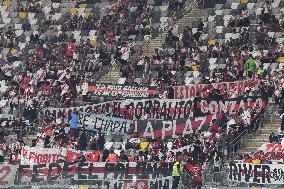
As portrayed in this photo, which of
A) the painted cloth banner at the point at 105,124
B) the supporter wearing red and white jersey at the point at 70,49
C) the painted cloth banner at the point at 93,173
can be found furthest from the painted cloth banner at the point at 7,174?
the supporter wearing red and white jersey at the point at 70,49

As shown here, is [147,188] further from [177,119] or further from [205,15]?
[205,15]

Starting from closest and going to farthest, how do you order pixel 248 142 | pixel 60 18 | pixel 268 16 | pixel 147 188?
1. pixel 147 188
2. pixel 248 142
3. pixel 268 16
4. pixel 60 18

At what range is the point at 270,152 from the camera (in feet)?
A: 108

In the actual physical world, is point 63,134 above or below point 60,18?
below

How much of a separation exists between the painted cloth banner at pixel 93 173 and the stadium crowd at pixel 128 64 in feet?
5.19

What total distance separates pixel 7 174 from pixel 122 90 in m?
8.68

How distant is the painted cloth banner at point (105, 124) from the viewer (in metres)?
38.6

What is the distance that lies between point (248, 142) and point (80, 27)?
52.0 feet

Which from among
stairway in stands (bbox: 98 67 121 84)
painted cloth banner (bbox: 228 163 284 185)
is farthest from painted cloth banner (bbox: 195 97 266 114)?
stairway in stands (bbox: 98 67 121 84)

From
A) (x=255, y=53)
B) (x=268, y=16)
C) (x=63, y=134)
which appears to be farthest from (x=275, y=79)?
(x=63, y=134)

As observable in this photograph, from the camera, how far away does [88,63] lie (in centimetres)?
4503

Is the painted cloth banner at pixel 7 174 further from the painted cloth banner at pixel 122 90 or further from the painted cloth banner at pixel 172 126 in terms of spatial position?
the painted cloth banner at pixel 122 90

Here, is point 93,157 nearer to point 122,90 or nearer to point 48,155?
point 48,155

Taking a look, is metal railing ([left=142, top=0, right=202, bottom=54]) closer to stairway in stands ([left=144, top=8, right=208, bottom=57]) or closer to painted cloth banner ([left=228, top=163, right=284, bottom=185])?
stairway in stands ([left=144, top=8, right=208, bottom=57])
